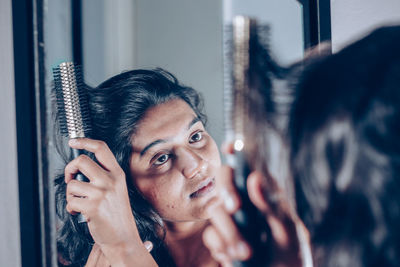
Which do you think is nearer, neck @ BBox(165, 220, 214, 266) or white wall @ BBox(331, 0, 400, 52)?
neck @ BBox(165, 220, 214, 266)

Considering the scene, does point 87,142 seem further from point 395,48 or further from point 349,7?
point 349,7

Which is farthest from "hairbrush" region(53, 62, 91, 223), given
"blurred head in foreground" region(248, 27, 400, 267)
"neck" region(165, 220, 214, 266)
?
"blurred head in foreground" region(248, 27, 400, 267)

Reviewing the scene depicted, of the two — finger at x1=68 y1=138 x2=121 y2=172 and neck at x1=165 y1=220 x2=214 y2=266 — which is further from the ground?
finger at x1=68 y1=138 x2=121 y2=172

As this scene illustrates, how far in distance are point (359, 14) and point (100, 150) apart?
45cm

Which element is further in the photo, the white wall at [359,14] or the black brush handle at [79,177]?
the white wall at [359,14]

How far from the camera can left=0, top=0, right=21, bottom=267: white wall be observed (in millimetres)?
387

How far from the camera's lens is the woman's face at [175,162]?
410 millimetres

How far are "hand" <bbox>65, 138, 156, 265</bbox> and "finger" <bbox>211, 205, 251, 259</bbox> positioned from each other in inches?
3.9

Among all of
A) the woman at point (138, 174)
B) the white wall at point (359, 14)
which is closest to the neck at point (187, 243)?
the woman at point (138, 174)

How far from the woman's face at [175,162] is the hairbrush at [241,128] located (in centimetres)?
3

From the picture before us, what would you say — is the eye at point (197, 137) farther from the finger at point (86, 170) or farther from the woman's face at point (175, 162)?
the finger at point (86, 170)

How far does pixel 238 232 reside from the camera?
16.2 inches

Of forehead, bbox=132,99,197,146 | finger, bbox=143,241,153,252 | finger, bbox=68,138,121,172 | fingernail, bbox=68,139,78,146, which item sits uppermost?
forehead, bbox=132,99,197,146

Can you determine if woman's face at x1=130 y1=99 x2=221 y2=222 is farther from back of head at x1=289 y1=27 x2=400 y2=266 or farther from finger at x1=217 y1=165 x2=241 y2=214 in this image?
back of head at x1=289 y1=27 x2=400 y2=266
